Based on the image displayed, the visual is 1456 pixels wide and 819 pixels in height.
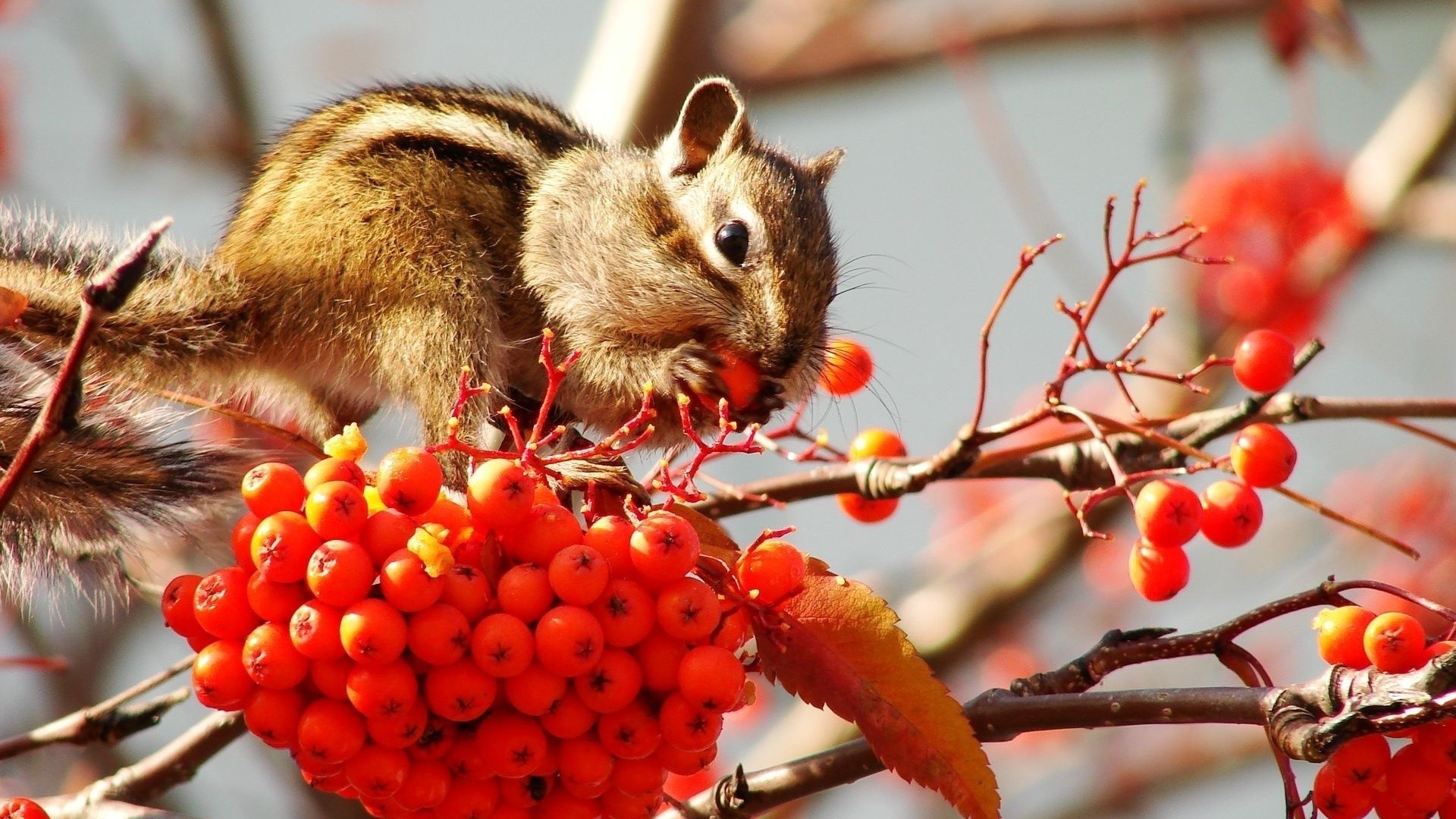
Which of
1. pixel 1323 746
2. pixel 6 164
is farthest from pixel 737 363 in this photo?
pixel 6 164

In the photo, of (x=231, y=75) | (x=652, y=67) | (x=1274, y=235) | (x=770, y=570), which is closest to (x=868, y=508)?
(x=770, y=570)

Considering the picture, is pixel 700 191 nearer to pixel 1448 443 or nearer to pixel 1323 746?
pixel 1448 443

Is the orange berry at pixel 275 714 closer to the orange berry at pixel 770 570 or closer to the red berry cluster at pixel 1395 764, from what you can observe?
the orange berry at pixel 770 570

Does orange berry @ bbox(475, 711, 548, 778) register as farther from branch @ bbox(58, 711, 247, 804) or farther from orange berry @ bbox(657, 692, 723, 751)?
branch @ bbox(58, 711, 247, 804)

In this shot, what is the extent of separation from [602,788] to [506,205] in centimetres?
181

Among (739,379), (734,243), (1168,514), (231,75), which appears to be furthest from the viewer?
(231,75)

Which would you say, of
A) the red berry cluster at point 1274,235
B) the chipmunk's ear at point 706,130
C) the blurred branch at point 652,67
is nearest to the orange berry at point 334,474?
the chipmunk's ear at point 706,130

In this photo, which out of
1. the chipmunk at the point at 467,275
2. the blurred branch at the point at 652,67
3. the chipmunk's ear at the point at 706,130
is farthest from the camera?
the blurred branch at the point at 652,67

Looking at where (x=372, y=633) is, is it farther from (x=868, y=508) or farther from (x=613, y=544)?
(x=868, y=508)

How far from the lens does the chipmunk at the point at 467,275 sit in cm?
285

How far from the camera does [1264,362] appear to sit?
7.68ft

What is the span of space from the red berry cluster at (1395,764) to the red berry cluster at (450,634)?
76cm

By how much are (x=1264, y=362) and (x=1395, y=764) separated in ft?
2.51

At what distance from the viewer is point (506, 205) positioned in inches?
131
